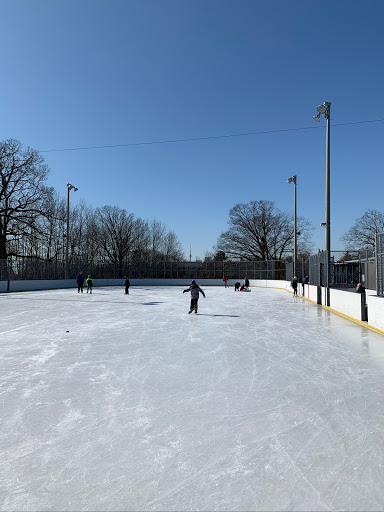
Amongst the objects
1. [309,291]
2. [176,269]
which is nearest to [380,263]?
[309,291]

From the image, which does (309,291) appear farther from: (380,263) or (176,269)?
(176,269)

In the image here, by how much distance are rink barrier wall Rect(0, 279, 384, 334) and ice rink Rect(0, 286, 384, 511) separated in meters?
2.73

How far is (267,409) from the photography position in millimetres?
3676

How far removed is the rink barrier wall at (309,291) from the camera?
9.35m

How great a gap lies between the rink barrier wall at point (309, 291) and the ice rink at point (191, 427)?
8.96ft

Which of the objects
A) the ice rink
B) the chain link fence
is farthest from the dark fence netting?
the ice rink

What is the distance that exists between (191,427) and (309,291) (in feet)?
56.9

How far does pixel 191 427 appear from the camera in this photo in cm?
324

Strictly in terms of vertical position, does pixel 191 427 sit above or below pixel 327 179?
below

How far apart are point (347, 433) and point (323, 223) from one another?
13134mm

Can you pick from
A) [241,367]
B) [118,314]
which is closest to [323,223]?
[118,314]

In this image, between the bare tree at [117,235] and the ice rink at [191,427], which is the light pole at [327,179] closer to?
the ice rink at [191,427]

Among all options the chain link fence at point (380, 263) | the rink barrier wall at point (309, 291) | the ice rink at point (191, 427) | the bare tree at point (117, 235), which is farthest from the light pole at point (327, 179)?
the bare tree at point (117, 235)

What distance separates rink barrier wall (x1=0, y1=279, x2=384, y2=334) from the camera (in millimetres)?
9352
